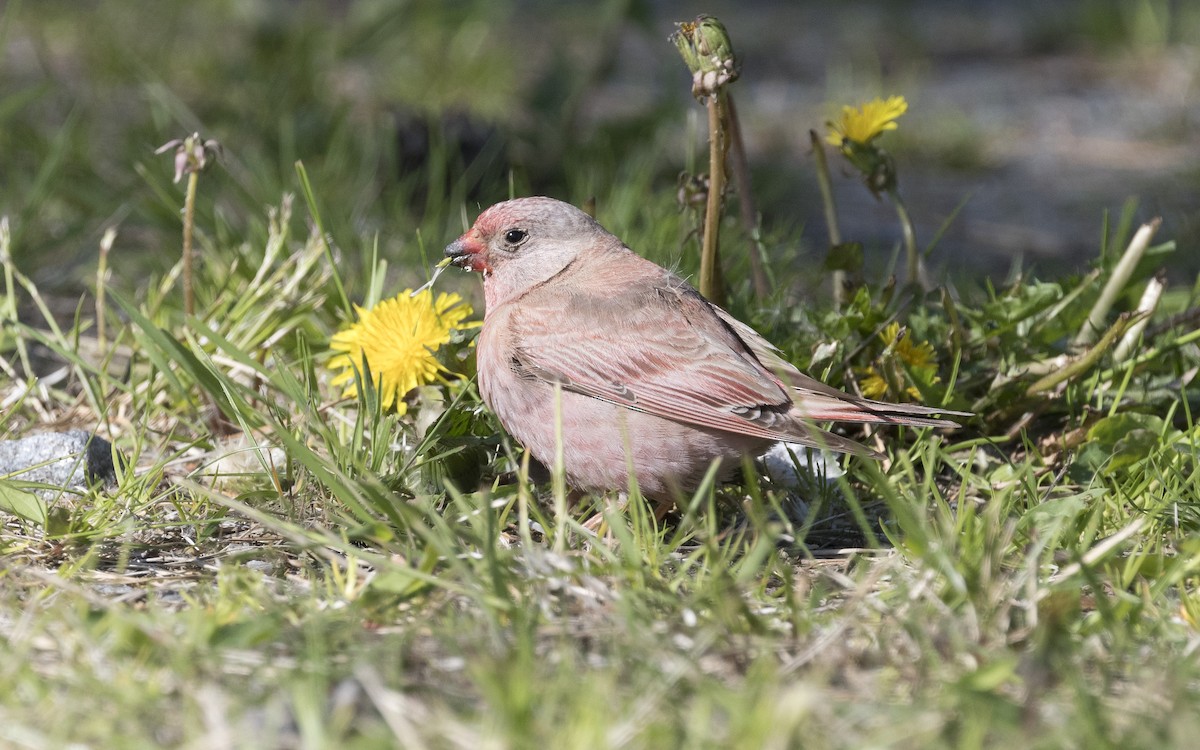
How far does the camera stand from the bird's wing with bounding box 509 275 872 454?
10.3 ft

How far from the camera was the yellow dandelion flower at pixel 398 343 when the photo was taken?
3.37 meters

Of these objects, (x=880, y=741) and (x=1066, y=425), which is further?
(x=1066, y=425)

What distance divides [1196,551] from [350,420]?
218 centimetres

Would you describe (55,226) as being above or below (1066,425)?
above

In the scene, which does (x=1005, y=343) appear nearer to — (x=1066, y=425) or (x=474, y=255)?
(x=1066, y=425)

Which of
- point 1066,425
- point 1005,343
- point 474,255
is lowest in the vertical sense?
point 1066,425

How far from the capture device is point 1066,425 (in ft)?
12.3

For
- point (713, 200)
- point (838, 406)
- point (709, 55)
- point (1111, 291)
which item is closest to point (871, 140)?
point (713, 200)

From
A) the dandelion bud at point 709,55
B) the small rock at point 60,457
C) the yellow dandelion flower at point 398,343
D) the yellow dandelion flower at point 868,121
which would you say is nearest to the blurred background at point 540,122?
the yellow dandelion flower at point 868,121

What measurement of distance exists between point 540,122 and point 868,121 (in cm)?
270

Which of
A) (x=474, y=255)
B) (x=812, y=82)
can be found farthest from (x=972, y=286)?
(x=812, y=82)

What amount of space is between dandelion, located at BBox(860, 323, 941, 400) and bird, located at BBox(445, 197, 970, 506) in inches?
11.1

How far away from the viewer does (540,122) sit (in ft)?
19.9

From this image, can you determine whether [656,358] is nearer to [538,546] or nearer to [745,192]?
[538,546]
